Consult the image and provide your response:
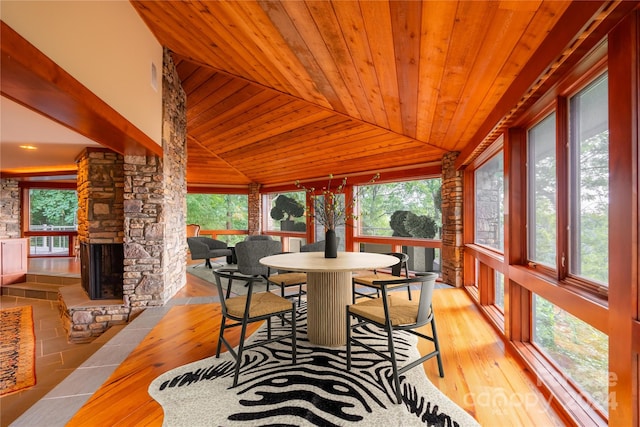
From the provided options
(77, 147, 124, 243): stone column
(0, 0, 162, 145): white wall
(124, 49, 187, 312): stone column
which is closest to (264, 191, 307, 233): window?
(124, 49, 187, 312): stone column

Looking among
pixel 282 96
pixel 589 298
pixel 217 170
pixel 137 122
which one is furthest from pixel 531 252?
pixel 217 170

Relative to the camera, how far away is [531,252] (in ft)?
8.13

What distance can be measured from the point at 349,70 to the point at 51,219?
30.5ft

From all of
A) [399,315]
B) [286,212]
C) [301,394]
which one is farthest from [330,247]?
[286,212]

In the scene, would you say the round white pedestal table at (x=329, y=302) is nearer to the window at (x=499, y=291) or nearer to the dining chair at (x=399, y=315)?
the dining chair at (x=399, y=315)

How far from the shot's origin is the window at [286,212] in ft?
26.2

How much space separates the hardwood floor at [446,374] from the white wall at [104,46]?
2265mm

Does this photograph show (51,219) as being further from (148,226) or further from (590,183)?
(590,183)

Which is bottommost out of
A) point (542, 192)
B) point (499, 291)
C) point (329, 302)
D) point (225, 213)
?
point (499, 291)

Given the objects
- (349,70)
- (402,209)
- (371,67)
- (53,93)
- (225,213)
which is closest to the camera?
(53,93)

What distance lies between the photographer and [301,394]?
74.2 inches

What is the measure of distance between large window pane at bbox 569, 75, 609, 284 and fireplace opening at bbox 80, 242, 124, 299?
4.94 m

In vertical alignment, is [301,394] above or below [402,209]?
below

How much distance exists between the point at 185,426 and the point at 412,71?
2877 millimetres
